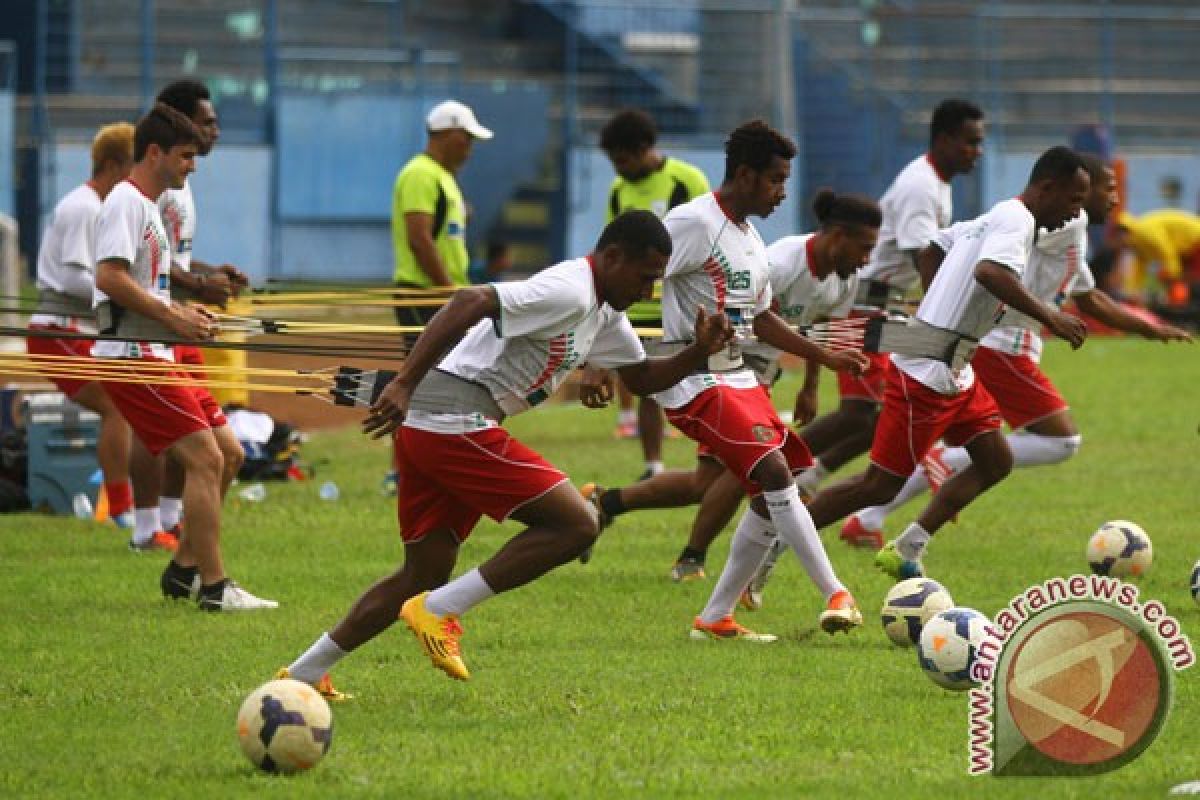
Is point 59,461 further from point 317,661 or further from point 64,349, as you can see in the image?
point 317,661

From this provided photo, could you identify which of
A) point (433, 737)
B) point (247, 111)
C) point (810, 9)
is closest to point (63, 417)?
point (433, 737)

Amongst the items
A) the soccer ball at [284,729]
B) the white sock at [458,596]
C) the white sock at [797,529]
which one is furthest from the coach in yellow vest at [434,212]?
the soccer ball at [284,729]

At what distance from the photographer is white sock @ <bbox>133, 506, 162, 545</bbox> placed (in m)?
12.6

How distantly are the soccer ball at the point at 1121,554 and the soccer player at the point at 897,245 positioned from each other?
217 centimetres

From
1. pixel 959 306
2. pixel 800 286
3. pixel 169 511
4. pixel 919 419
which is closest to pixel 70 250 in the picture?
pixel 169 511

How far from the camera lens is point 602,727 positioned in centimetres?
783

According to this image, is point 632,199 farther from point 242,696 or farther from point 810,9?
point 810,9

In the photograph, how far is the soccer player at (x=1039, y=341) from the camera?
12.1 m

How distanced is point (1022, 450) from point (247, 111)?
800 inches

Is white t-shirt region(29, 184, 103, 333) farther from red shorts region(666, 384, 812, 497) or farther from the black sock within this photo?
red shorts region(666, 384, 812, 497)

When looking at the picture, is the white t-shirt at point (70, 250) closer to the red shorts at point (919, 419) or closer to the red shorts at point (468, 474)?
the red shorts at point (919, 419)

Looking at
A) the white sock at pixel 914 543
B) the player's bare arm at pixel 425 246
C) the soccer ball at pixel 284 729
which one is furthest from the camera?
the player's bare arm at pixel 425 246

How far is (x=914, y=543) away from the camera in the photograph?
454 inches

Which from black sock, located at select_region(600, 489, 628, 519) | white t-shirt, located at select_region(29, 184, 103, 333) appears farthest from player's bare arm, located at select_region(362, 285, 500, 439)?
white t-shirt, located at select_region(29, 184, 103, 333)
